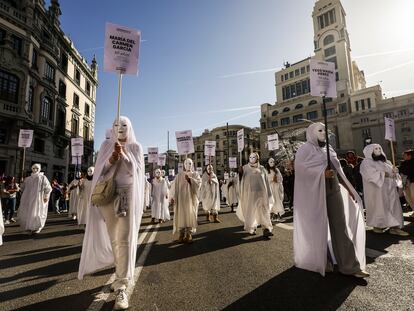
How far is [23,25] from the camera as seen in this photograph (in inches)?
907

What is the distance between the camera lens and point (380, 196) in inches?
271

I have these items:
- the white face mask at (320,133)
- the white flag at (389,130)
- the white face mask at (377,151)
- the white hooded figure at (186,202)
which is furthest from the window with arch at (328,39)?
the white face mask at (320,133)

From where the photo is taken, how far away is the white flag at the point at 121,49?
4543mm

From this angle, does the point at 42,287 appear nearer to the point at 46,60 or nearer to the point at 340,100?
the point at 46,60

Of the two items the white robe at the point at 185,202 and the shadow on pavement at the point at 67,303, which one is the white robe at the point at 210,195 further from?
the shadow on pavement at the point at 67,303

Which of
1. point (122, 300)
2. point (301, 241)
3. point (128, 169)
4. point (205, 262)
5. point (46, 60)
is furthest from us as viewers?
point (46, 60)

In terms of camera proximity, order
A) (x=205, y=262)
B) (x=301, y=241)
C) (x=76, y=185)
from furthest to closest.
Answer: (x=76, y=185) < (x=205, y=262) < (x=301, y=241)

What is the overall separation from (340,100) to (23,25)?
53.0 meters

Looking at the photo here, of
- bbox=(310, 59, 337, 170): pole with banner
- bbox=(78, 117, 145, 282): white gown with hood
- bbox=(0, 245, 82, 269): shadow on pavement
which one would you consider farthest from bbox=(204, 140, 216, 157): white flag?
bbox=(78, 117, 145, 282): white gown with hood

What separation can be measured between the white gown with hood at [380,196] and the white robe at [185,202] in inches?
176

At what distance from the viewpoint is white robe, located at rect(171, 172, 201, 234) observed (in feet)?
22.6

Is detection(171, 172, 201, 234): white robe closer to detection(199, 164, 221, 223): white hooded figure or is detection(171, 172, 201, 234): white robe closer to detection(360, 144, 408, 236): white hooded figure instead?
detection(199, 164, 221, 223): white hooded figure

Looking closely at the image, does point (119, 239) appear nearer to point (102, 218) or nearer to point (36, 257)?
point (102, 218)

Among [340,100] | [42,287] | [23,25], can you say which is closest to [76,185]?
[42,287]
